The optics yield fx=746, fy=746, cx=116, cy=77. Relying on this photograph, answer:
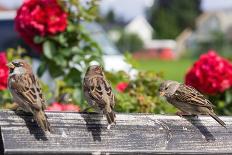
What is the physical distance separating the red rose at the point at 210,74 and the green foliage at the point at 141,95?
12.2 inches

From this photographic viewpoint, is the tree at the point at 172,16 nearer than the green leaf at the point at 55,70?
No

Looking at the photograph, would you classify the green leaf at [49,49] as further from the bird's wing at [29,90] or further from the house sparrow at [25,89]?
the bird's wing at [29,90]

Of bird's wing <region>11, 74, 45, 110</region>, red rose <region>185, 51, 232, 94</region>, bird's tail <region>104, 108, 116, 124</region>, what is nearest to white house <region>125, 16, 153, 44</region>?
red rose <region>185, 51, 232, 94</region>

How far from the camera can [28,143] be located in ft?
9.38

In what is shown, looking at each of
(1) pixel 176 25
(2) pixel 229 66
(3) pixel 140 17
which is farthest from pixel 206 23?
(2) pixel 229 66

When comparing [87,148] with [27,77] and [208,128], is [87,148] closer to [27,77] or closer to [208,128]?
[208,128]

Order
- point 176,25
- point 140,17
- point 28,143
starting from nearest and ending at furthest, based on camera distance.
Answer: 1. point 28,143
2. point 176,25
3. point 140,17

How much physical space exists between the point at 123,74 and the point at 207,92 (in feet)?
2.31

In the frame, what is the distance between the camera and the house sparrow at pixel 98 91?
3.76 m

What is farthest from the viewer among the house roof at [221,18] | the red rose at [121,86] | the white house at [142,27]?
the white house at [142,27]

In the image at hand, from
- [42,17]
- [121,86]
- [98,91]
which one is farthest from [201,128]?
[42,17]

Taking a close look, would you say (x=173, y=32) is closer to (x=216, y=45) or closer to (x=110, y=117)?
(x=216, y=45)

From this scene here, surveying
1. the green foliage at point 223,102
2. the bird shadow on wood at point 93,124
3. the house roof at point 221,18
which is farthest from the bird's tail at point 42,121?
the house roof at point 221,18

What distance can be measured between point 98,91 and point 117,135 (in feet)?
2.81
